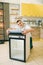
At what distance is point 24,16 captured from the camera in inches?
290

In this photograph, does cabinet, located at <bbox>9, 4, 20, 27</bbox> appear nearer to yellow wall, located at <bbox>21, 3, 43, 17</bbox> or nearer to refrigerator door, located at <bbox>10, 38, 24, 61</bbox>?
yellow wall, located at <bbox>21, 3, 43, 17</bbox>

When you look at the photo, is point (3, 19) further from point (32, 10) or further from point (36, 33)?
point (36, 33)

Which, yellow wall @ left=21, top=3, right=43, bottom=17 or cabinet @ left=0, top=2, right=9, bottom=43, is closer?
cabinet @ left=0, top=2, right=9, bottom=43

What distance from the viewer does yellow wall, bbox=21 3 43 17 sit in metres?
7.15

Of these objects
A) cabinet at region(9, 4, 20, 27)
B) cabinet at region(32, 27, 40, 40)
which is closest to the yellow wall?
cabinet at region(9, 4, 20, 27)

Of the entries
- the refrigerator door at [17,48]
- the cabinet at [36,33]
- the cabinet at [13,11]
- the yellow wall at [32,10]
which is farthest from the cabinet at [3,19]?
the refrigerator door at [17,48]

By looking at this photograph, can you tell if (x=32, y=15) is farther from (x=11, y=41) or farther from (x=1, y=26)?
(x=11, y=41)

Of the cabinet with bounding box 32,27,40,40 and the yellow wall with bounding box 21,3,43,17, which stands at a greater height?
the yellow wall with bounding box 21,3,43,17

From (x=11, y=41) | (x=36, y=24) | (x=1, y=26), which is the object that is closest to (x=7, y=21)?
(x=1, y=26)

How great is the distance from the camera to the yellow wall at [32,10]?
7147 mm

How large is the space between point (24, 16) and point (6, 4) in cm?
135

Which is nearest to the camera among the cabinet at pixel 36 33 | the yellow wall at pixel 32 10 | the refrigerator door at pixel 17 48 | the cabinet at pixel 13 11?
the refrigerator door at pixel 17 48

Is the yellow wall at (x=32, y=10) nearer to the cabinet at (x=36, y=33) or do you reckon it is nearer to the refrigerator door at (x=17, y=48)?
the cabinet at (x=36, y=33)

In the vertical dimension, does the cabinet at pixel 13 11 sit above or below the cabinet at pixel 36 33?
above
